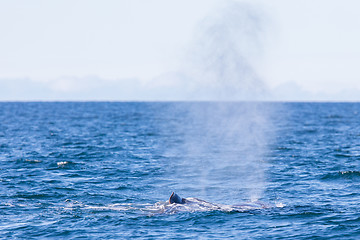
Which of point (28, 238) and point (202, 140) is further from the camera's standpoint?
point (202, 140)

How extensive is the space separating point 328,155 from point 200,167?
13.1m

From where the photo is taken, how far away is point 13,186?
2991 cm

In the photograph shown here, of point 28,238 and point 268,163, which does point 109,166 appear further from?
point 28,238

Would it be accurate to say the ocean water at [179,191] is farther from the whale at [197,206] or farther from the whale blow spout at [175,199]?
the whale blow spout at [175,199]

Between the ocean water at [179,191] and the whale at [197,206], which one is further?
the whale at [197,206]

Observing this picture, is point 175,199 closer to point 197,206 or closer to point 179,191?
point 197,206

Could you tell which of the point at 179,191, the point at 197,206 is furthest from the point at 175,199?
the point at 179,191

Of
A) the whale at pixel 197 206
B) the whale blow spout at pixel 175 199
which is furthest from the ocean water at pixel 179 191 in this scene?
the whale blow spout at pixel 175 199

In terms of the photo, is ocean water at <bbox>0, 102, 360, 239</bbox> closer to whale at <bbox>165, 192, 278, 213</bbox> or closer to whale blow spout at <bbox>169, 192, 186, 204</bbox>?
whale at <bbox>165, 192, 278, 213</bbox>

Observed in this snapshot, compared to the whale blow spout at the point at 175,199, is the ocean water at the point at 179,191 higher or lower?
lower

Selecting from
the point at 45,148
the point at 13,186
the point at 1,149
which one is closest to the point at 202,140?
the point at 45,148

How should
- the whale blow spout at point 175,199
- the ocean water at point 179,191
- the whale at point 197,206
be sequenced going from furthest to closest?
1. the whale blow spout at point 175,199
2. the whale at point 197,206
3. the ocean water at point 179,191

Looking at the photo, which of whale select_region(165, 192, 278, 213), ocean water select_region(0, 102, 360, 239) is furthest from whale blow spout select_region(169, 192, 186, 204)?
ocean water select_region(0, 102, 360, 239)

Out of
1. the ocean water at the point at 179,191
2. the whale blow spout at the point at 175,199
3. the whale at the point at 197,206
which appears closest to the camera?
the ocean water at the point at 179,191
